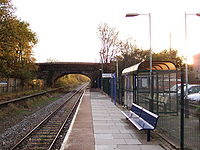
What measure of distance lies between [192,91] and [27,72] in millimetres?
25437

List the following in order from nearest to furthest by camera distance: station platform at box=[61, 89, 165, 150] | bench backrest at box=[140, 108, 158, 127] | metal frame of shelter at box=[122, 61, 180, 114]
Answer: station platform at box=[61, 89, 165, 150] → bench backrest at box=[140, 108, 158, 127] → metal frame of shelter at box=[122, 61, 180, 114]

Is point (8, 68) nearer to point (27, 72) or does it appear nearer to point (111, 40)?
point (27, 72)

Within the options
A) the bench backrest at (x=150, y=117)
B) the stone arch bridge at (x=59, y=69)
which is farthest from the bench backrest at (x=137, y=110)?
the stone arch bridge at (x=59, y=69)

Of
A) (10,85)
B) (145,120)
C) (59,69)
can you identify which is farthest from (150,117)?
(59,69)

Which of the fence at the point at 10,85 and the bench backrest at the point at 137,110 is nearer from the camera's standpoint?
the bench backrest at the point at 137,110

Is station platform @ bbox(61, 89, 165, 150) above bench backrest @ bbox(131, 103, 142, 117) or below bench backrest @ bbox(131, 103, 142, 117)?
below

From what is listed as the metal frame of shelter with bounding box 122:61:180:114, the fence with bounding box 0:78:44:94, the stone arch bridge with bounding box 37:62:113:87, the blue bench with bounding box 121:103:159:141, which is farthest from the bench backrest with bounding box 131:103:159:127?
the stone arch bridge with bounding box 37:62:113:87

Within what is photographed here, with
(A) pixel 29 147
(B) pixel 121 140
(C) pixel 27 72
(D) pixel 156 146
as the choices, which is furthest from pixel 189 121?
(C) pixel 27 72

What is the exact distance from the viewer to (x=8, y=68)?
23.8m

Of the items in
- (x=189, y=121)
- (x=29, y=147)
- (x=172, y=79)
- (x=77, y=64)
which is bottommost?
(x=29, y=147)

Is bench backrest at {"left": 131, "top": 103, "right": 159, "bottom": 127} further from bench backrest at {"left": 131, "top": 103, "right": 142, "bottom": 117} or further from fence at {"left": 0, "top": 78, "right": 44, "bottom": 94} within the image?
fence at {"left": 0, "top": 78, "right": 44, "bottom": 94}

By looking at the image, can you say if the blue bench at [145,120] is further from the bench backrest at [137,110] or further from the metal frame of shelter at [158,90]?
the metal frame of shelter at [158,90]

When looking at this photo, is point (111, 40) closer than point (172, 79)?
No

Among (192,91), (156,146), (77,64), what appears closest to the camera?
→ (156,146)
